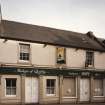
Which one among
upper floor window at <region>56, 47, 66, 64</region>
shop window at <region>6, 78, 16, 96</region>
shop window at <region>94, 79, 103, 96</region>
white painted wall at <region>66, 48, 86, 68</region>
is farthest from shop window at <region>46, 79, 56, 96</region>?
shop window at <region>94, 79, 103, 96</region>

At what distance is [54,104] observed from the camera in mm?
27891

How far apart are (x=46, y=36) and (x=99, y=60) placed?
644 cm

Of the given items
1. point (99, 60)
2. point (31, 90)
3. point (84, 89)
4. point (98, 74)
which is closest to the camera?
point (31, 90)

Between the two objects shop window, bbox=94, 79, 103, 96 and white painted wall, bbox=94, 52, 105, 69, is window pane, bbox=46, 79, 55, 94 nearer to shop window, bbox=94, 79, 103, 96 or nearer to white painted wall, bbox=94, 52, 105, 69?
shop window, bbox=94, 79, 103, 96

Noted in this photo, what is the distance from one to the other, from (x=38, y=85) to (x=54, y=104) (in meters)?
2.20

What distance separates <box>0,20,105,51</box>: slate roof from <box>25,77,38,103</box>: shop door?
345 centimetres

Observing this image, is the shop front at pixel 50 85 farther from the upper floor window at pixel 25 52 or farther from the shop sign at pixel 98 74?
the upper floor window at pixel 25 52

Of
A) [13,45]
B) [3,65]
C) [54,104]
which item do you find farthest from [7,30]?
[54,104]

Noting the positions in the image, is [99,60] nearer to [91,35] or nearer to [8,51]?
[91,35]

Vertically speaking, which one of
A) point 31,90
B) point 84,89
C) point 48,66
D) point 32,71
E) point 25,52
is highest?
point 25,52

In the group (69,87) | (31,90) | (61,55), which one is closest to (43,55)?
(61,55)

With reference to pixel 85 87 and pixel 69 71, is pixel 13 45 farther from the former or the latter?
pixel 85 87

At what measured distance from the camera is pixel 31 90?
27406 mm

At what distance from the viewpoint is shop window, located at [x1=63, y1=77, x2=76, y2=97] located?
29.6m
